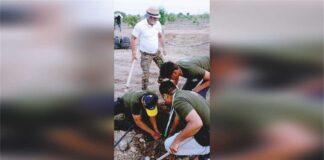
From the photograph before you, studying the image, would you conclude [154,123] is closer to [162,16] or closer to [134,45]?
[134,45]

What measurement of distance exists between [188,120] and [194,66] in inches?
19.8

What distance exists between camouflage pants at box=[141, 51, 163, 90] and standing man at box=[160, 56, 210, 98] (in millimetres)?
65

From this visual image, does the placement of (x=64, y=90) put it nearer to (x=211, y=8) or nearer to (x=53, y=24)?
(x=53, y=24)

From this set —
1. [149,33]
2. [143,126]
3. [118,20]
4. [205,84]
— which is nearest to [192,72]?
[205,84]

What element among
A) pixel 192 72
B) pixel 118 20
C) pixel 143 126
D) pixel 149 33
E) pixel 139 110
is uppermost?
pixel 118 20

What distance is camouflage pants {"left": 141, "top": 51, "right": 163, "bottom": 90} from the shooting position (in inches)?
158

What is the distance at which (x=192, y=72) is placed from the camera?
→ 13.1 feet

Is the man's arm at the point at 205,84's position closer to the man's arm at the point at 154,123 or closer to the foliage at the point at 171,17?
the man's arm at the point at 154,123

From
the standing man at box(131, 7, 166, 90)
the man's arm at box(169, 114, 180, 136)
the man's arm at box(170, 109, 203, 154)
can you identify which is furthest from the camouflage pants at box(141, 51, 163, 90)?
the man's arm at box(170, 109, 203, 154)

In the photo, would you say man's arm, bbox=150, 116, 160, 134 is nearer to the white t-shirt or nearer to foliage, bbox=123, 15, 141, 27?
the white t-shirt

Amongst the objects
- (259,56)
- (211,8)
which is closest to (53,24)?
(211,8)

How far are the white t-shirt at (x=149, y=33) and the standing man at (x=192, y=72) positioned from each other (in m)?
0.20

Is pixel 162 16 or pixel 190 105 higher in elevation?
pixel 162 16

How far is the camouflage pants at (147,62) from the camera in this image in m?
4.01
